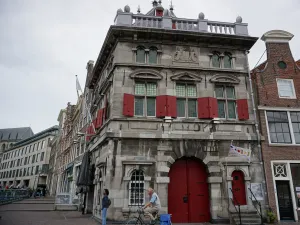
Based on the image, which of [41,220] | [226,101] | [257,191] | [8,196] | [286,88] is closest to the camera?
[41,220]

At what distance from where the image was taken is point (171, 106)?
1326cm

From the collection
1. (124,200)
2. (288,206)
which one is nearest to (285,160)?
(288,206)

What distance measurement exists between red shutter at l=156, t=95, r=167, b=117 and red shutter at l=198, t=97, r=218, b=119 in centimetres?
197

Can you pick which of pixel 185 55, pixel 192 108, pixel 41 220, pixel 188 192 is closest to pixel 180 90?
pixel 192 108

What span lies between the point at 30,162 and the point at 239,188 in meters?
68.3

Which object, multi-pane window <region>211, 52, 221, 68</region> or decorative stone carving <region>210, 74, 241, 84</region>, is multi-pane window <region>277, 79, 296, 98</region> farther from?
multi-pane window <region>211, 52, 221, 68</region>

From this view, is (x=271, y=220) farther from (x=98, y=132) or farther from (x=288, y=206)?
(x=98, y=132)

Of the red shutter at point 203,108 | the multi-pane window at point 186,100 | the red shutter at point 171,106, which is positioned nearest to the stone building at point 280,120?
the red shutter at point 203,108

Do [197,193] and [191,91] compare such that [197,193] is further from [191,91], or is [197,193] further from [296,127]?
[296,127]

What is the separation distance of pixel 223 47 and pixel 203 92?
10.8 feet

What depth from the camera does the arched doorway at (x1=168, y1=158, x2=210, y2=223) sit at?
480 inches

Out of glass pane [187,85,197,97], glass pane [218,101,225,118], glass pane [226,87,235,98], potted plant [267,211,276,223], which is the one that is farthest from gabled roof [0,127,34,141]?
potted plant [267,211,276,223]

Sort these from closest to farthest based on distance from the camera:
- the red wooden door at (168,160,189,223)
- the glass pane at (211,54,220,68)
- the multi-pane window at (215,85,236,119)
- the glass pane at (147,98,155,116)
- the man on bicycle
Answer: the man on bicycle, the red wooden door at (168,160,189,223), the glass pane at (147,98,155,116), the multi-pane window at (215,85,236,119), the glass pane at (211,54,220,68)

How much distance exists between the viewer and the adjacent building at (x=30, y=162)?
61.9 meters
